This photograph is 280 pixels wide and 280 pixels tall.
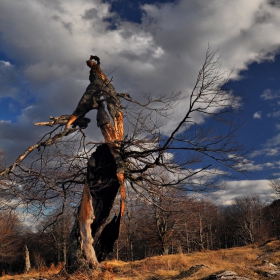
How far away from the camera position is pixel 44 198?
27.9 ft

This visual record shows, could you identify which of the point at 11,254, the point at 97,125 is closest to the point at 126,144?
the point at 97,125

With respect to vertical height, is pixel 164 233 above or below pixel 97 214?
below

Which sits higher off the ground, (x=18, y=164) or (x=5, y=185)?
(x=18, y=164)

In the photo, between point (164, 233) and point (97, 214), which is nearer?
point (97, 214)

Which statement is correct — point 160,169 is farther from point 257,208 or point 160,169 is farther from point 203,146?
point 257,208

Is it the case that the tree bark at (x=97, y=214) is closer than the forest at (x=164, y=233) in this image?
Yes

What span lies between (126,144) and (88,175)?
60.7 inches

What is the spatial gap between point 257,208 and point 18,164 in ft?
171

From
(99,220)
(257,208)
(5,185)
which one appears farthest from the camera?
(257,208)

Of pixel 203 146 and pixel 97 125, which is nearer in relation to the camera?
pixel 203 146

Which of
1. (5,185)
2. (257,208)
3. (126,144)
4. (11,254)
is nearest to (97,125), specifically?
(126,144)

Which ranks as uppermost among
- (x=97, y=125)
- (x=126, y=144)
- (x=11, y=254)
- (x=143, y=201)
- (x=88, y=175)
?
(x=97, y=125)

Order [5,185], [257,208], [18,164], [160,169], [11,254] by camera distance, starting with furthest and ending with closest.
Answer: [257,208] → [11,254] → [160,169] → [18,164] → [5,185]

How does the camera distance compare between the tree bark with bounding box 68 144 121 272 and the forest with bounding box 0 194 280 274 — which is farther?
the forest with bounding box 0 194 280 274
